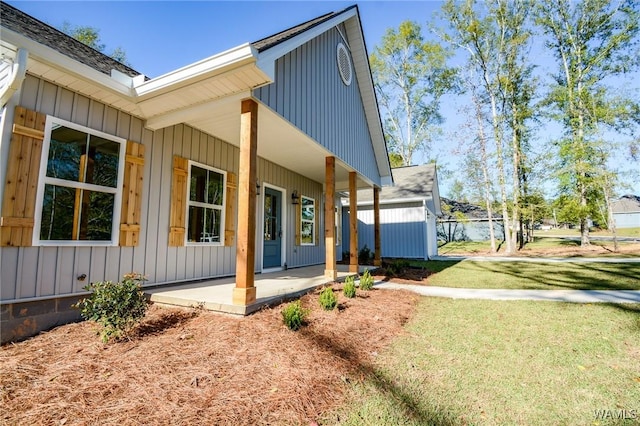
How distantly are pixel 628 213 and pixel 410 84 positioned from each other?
128ft

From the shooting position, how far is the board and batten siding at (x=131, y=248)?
3.26 meters

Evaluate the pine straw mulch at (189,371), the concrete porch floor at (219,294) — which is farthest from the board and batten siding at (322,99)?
the pine straw mulch at (189,371)

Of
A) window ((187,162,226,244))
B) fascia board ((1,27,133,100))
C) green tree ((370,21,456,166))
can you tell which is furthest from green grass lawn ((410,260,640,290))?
green tree ((370,21,456,166))

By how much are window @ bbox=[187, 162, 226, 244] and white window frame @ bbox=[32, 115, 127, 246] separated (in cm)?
114

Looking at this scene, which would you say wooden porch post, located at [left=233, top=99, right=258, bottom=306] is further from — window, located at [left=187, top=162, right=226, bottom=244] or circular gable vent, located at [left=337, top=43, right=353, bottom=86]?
circular gable vent, located at [left=337, top=43, right=353, bottom=86]

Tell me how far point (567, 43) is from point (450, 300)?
2029 centimetres

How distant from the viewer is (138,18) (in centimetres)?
690

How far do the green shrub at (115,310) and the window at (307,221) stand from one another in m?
5.68

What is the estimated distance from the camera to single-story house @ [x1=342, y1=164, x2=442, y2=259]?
13.5 metres

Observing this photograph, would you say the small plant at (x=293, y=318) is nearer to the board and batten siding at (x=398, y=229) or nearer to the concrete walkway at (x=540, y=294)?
the concrete walkway at (x=540, y=294)

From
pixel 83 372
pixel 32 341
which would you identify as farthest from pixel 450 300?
pixel 32 341

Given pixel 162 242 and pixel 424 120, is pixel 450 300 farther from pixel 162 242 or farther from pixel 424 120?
pixel 424 120

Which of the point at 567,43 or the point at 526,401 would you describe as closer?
the point at 526,401

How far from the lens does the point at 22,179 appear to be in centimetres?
319
